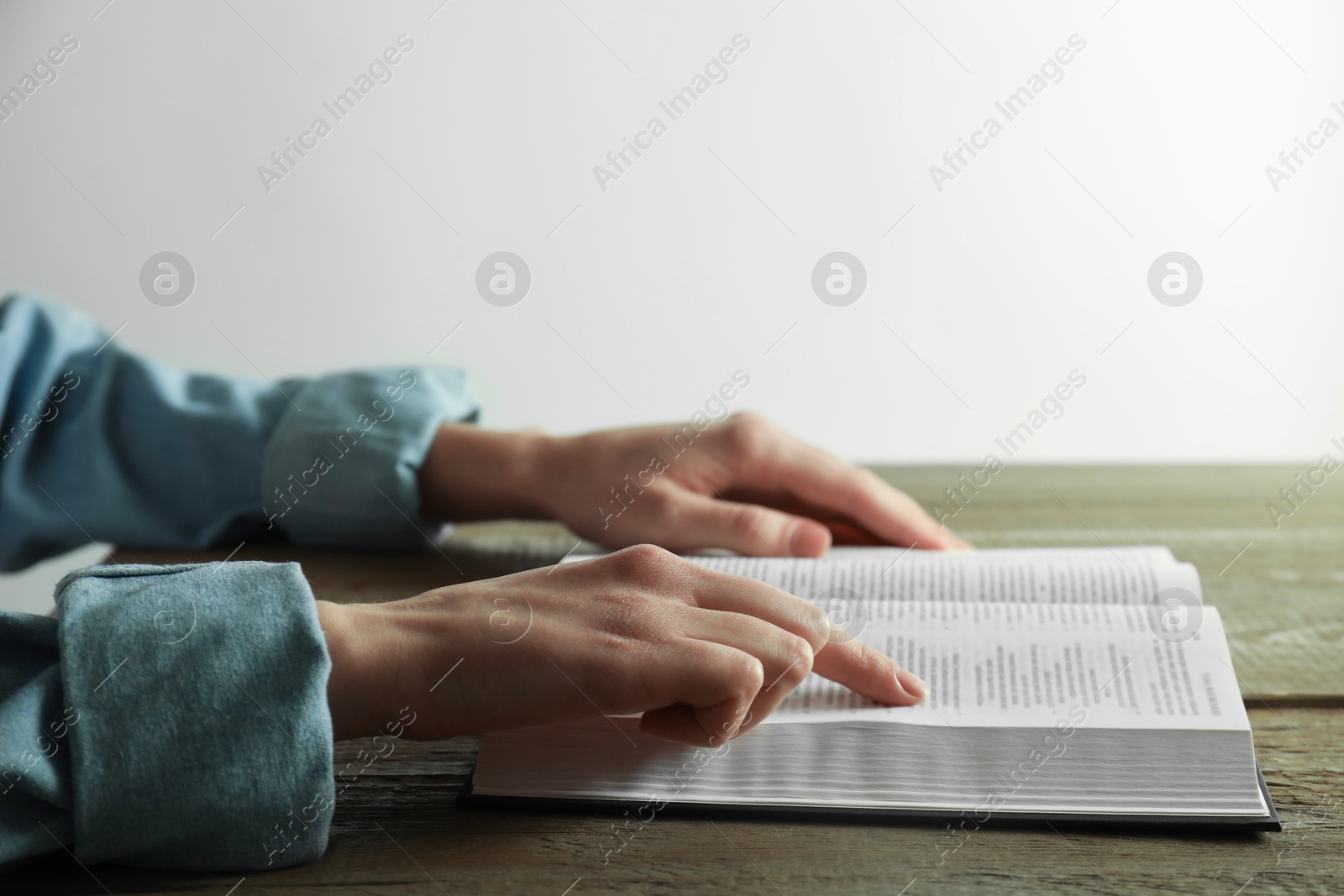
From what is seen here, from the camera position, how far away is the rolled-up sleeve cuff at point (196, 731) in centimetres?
40

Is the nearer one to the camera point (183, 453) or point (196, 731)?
point (196, 731)

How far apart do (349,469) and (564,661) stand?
400mm

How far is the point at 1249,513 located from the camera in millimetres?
899

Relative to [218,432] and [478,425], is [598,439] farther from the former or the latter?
[218,432]

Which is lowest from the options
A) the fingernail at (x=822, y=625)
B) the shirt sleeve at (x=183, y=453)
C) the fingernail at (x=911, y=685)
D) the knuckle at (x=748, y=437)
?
the shirt sleeve at (x=183, y=453)

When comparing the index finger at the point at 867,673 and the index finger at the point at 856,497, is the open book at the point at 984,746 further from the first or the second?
the index finger at the point at 856,497

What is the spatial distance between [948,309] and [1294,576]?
5.26 feet

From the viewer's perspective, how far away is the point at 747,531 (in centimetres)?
75

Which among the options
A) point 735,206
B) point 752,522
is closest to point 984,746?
point 752,522

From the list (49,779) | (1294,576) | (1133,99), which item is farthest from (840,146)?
(49,779)

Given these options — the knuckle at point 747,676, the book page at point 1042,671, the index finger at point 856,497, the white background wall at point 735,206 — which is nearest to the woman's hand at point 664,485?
the index finger at point 856,497

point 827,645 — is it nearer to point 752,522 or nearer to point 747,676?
point 747,676

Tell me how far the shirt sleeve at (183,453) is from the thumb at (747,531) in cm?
23

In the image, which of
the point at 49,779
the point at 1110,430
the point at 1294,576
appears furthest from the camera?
the point at 1110,430
